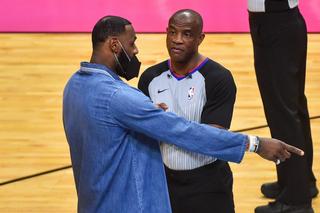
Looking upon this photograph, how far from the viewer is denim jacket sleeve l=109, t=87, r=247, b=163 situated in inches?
107

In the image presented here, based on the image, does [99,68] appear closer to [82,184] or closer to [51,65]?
[82,184]

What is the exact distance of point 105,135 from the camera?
2.82 meters

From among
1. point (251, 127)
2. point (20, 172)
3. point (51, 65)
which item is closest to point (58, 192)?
point (20, 172)

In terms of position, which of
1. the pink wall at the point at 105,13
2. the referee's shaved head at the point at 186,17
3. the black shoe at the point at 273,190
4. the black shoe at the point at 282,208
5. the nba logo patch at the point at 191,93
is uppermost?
the referee's shaved head at the point at 186,17

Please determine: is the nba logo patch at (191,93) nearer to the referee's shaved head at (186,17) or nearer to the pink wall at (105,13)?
the referee's shaved head at (186,17)

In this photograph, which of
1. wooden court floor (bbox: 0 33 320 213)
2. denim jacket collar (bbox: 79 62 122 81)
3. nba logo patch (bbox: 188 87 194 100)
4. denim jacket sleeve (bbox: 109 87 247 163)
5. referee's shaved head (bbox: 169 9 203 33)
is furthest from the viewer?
wooden court floor (bbox: 0 33 320 213)

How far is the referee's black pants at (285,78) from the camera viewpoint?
4340mm

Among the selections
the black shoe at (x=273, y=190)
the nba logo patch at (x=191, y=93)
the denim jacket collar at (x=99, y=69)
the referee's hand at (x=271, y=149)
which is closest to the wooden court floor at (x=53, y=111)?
the black shoe at (x=273, y=190)

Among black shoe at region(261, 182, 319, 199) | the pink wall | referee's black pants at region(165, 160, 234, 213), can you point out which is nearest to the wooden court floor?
black shoe at region(261, 182, 319, 199)

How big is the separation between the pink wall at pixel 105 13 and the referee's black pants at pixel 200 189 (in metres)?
5.39

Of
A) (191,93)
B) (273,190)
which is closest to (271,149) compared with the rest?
(191,93)

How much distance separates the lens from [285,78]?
4.38m

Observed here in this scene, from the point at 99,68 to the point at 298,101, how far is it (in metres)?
1.97

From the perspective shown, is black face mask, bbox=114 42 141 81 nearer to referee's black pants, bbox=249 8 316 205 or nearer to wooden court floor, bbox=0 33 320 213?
referee's black pants, bbox=249 8 316 205
